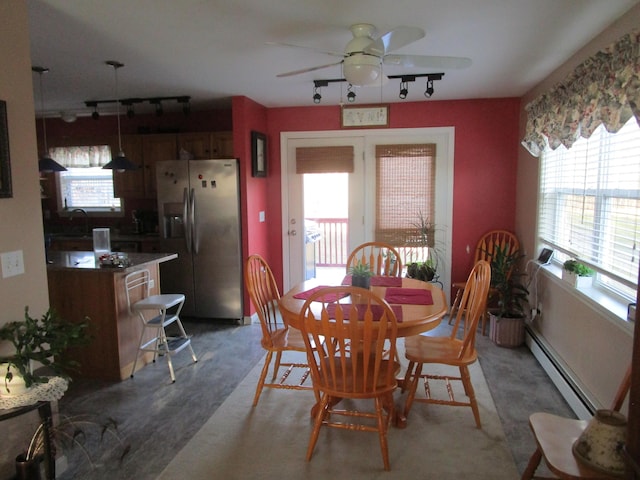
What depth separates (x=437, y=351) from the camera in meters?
2.61

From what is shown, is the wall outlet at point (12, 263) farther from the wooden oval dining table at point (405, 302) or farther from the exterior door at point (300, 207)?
the exterior door at point (300, 207)

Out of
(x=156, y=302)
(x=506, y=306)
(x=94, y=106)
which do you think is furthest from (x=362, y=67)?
(x=94, y=106)

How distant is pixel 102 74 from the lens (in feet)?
11.7

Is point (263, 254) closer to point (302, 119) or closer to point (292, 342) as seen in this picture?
point (302, 119)

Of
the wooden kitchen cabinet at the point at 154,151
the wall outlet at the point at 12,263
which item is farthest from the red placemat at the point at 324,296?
the wooden kitchen cabinet at the point at 154,151

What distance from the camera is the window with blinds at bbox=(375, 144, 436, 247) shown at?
4.75 metres

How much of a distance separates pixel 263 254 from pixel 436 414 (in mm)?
2799

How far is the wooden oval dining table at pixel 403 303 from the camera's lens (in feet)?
7.49

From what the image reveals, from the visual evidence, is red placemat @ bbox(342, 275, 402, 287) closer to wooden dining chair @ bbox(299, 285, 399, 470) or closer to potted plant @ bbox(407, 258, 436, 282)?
wooden dining chair @ bbox(299, 285, 399, 470)

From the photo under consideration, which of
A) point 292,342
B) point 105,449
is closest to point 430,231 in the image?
point 292,342

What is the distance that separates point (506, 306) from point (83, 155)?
5.31 m

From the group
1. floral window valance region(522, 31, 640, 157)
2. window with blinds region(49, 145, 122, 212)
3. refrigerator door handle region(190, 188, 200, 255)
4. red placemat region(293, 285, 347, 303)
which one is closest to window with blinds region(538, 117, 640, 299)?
floral window valance region(522, 31, 640, 157)

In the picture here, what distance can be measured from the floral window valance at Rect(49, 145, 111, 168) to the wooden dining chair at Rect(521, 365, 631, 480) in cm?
550

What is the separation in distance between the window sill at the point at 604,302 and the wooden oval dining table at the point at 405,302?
0.85m
